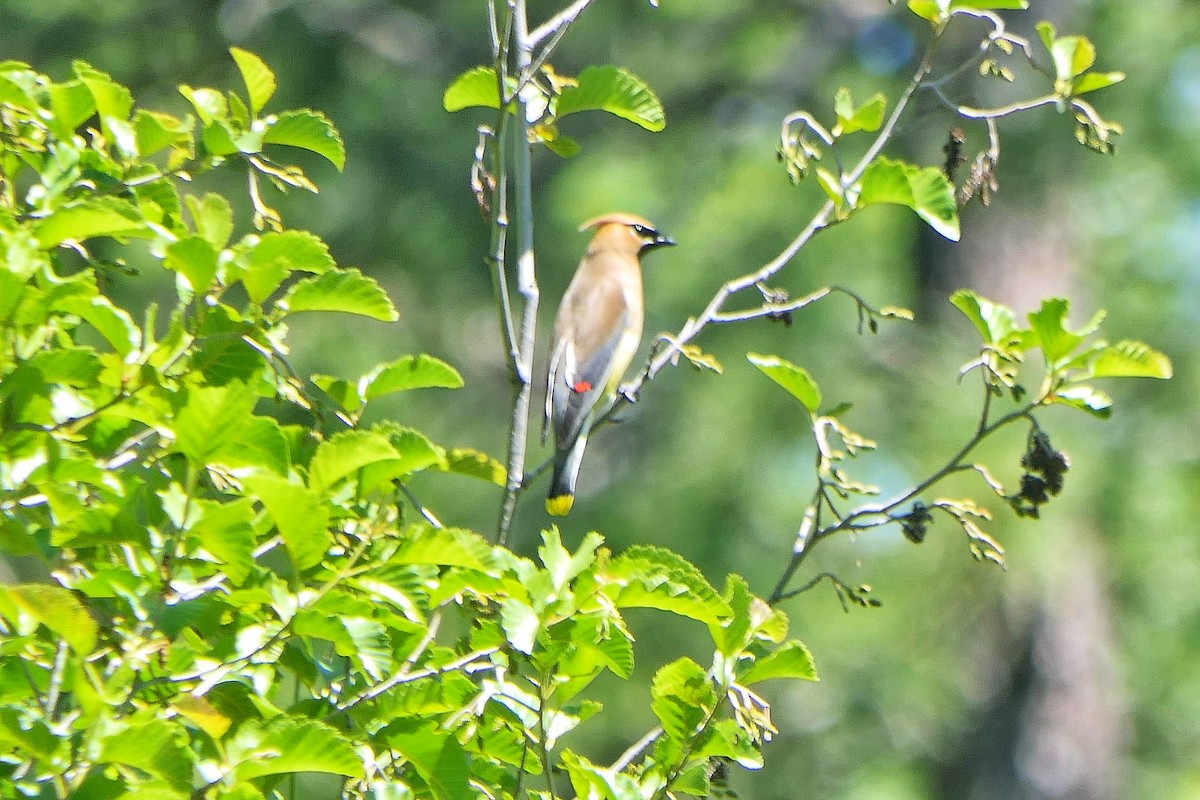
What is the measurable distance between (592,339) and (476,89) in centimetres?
224

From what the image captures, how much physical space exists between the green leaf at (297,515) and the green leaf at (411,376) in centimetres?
35

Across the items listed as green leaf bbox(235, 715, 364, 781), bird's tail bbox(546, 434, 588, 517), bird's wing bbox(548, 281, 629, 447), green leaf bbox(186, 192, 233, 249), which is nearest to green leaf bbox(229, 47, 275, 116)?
green leaf bbox(186, 192, 233, 249)

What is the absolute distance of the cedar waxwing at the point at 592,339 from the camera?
12.7ft

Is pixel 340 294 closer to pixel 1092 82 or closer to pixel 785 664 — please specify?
pixel 785 664

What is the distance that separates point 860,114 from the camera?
226 cm

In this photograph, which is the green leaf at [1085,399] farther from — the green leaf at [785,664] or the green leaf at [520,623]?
the green leaf at [520,623]

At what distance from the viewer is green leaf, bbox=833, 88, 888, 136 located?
2.23 meters

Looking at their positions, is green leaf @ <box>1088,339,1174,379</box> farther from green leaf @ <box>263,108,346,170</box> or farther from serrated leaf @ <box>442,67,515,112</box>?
green leaf @ <box>263,108,346,170</box>

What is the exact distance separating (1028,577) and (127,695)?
5074 mm

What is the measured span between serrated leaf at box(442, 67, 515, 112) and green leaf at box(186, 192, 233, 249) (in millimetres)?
328

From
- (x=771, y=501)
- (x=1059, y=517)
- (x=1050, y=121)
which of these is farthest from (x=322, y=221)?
(x=1059, y=517)

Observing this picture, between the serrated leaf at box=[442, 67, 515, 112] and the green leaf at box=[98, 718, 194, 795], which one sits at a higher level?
the serrated leaf at box=[442, 67, 515, 112]

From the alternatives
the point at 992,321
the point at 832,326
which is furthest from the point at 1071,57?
the point at 832,326

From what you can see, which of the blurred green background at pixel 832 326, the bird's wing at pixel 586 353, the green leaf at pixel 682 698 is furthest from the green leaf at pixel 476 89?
the blurred green background at pixel 832 326
